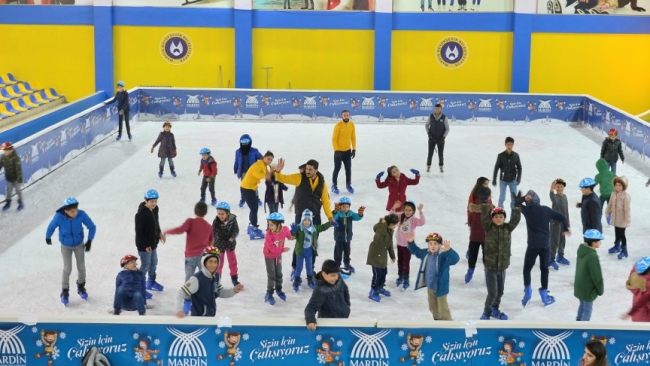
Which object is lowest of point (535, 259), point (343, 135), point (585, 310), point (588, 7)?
point (585, 310)

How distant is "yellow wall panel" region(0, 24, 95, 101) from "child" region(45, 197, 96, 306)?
19.8 meters

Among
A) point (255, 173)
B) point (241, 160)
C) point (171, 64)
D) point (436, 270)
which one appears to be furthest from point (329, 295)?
point (171, 64)

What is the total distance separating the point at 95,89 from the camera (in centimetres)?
3166

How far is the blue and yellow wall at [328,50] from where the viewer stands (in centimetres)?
3120

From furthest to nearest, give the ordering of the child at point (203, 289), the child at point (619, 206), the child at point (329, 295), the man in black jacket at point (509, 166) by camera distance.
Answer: the man in black jacket at point (509, 166)
the child at point (619, 206)
the child at point (203, 289)
the child at point (329, 295)

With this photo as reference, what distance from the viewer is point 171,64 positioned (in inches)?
1242

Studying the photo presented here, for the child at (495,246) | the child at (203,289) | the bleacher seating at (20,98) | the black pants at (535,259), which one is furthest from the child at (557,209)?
the bleacher seating at (20,98)

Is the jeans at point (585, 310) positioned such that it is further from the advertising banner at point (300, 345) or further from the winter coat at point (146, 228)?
the winter coat at point (146, 228)

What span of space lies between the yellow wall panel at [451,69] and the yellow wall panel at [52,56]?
9.87 m

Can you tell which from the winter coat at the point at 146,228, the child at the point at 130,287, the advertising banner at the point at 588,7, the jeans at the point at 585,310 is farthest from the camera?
the advertising banner at the point at 588,7

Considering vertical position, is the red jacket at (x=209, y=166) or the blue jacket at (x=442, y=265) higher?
the red jacket at (x=209, y=166)

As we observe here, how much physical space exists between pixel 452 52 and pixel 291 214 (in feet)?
→ 50.3

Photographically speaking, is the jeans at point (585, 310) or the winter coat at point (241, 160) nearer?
the jeans at point (585, 310)

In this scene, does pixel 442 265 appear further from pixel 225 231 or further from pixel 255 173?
pixel 255 173
